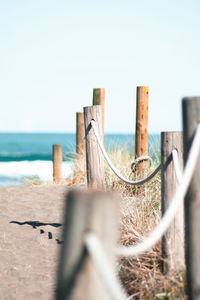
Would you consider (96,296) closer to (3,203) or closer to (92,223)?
(92,223)

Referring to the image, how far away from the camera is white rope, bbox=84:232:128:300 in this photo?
141 cm

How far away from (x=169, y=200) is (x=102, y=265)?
1.69 metres

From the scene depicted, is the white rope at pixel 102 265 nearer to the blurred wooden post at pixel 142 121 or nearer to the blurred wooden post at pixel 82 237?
the blurred wooden post at pixel 82 237

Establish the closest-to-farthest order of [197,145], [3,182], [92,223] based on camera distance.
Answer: [92,223]
[197,145]
[3,182]

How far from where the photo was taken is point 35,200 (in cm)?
685

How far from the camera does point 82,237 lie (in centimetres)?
155

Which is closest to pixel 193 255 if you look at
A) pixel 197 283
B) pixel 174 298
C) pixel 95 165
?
pixel 197 283

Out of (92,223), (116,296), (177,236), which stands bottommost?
(177,236)

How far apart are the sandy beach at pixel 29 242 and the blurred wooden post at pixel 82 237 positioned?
205cm

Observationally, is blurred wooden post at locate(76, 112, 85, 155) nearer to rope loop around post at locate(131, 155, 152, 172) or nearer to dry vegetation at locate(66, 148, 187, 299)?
rope loop around post at locate(131, 155, 152, 172)

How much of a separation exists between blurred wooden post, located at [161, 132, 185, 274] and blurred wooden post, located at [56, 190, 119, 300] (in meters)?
1.50

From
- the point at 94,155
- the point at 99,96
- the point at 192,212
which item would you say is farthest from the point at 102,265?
the point at 99,96

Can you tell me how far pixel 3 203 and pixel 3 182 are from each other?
36.8 feet

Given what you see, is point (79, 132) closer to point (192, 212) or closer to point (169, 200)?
point (169, 200)
